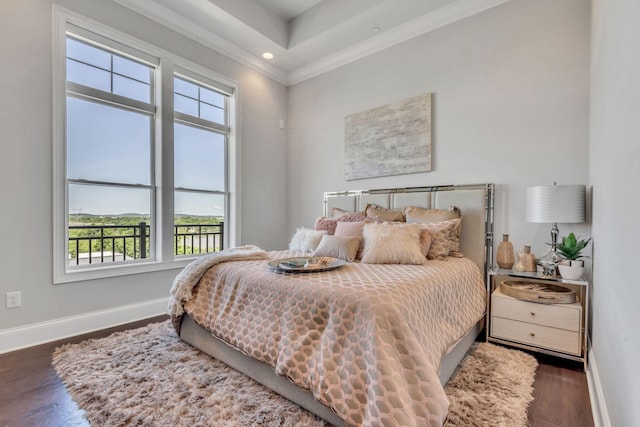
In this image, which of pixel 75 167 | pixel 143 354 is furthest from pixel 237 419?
pixel 75 167

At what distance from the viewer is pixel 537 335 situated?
2240 mm

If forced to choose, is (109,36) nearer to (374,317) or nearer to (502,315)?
(374,317)

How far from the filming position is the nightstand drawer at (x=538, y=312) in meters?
2.12

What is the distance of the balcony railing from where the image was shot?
292 cm

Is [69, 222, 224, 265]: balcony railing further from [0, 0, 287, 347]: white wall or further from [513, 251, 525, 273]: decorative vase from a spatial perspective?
[513, 251, 525, 273]: decorative vase

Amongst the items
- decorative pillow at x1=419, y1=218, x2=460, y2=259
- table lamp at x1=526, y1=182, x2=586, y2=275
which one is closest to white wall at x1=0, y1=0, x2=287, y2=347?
decorative pillow at x1=419, y1=218, x2=460, y2=259

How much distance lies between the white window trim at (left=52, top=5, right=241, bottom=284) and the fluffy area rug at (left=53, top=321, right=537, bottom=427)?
2.74 ft

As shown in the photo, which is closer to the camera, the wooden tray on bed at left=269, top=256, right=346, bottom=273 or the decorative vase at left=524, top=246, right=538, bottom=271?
the wooden tray on bed at left=269, top=256, right=346, bottom=273

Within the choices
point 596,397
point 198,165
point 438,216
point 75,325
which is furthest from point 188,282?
point 596,397

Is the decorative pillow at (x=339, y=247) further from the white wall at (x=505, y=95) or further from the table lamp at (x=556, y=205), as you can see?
the table lamp at (x=556, y=205)

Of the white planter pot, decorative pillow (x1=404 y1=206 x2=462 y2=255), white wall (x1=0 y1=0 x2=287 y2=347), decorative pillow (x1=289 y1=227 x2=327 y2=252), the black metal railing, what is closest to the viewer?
the white planter pot

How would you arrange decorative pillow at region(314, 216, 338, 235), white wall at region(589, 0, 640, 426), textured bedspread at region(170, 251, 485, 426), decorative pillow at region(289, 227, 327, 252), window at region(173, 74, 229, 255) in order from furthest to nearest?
window at region(173, 74, 229, 255), decorative pillow at region(314, 216, 338, 235), decorative pillow at region(289, 227, 327, 252), textured bedspread at region(170, 251, 485, 426), white wall at region(589, 0, 640, 426)

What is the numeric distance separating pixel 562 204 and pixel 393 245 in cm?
127

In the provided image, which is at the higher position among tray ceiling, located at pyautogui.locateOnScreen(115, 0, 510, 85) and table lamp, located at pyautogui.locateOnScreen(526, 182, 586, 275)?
tray ceiling, located at pyautogui.locateOnScreen(115, 0, 510, 85)
